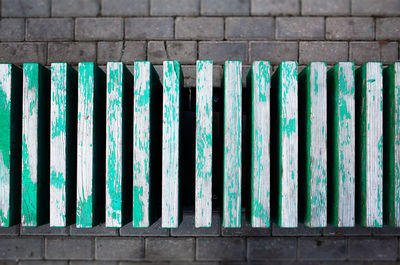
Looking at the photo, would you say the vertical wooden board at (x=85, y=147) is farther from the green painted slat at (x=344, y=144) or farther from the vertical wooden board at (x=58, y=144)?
the green painted slat at (x=344, y=144)

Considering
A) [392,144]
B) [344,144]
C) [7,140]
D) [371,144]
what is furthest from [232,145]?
[7,140]

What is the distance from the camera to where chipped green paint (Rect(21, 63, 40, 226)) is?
111cm

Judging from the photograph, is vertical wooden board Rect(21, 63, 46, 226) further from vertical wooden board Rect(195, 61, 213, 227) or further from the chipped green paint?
vertical wooden board Rect(195, 61, 213, 227)

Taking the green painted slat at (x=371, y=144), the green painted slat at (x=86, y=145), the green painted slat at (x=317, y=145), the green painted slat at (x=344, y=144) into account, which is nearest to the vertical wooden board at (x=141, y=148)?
the green painted slat at (x=86, y=145)

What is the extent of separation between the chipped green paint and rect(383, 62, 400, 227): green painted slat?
1.53 metres

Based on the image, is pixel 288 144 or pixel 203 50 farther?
pixel 203 50

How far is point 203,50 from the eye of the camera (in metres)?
1.76

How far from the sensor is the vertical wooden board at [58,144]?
110cm

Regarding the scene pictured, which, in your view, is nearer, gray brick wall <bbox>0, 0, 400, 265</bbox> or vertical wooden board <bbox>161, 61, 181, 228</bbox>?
vertical wooden board <bbox>161, 61, 181, 228</bbox>

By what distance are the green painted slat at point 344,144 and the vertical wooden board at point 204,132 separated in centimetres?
54

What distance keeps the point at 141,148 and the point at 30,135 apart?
49cm

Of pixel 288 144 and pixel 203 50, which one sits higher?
pixel 203 50

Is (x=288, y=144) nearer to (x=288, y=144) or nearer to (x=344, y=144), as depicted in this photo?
(x=288, y=144)

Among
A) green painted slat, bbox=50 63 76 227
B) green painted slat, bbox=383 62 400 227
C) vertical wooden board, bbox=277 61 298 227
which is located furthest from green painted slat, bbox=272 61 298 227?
green painted slat, bbox=50 63 76 227
